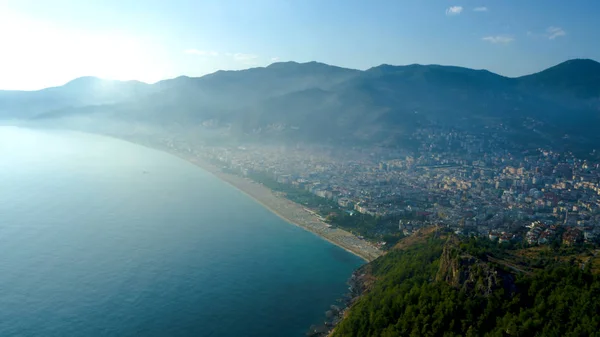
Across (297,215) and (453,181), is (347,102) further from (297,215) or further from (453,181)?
(297,215)

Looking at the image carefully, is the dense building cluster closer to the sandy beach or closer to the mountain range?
the sandy beach

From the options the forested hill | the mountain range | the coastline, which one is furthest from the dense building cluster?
the forested hill

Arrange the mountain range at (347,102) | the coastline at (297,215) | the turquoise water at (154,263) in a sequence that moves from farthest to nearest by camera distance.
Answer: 1. the mountain range at (347,102)
2. the coastline at (297,215)
3. the turquoise water at (154,263)

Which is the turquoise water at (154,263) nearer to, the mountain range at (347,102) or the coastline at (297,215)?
the coastline at (297,215)

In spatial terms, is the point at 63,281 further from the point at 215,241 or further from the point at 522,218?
the point at 522,218

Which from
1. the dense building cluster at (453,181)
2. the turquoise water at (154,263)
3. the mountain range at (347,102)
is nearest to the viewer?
the turquoise water at (154,263)

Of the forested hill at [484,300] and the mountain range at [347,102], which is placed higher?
the mountain range at [347,102]

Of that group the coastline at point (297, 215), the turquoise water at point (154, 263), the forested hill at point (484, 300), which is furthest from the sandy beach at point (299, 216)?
the forested hill at point (484, 300)
